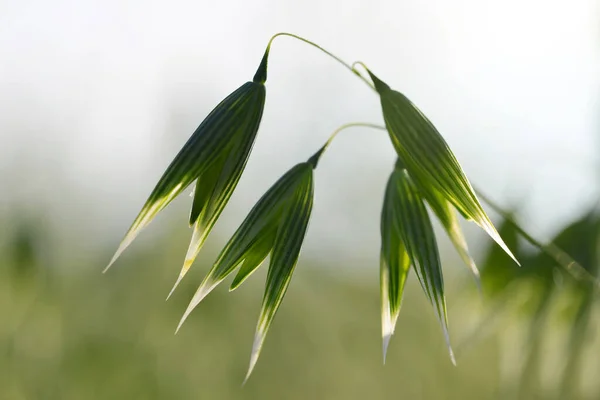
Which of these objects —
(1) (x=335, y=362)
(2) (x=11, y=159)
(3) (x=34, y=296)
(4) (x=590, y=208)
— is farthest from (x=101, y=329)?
(4) (x=590, y=208)

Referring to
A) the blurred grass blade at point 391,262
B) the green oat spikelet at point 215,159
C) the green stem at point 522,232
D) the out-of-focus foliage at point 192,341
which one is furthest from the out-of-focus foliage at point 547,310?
the out-of-focus foliage at point 192,341

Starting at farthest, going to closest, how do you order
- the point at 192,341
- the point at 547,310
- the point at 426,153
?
the point at 192,341 < the point at 547,310 < the point at 426,153

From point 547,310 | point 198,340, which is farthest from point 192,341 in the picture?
point 547,310

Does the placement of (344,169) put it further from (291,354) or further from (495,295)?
(495,295)

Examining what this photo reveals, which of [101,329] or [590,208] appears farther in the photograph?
[101,329]

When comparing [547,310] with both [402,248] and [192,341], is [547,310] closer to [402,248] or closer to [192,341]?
[402,248]
